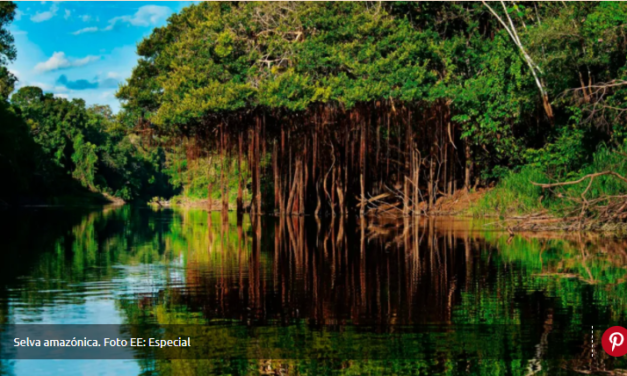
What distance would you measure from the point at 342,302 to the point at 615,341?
2667mm

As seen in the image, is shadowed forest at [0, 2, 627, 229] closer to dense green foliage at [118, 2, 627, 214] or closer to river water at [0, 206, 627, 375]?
dense green foliage at [118, 2, 627, 214]

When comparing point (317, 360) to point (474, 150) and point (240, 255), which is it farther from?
point (474, 150)

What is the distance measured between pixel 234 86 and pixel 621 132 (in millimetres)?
12574

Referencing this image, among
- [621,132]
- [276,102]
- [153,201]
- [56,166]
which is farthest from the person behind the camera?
[153,201]

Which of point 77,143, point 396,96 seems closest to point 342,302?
point 396,96

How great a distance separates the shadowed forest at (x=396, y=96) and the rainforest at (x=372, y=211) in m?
0.09

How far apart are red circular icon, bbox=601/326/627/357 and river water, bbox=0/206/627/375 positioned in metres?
0.08

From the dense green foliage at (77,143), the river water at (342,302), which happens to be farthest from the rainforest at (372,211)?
the dense green foliage at (77,143)

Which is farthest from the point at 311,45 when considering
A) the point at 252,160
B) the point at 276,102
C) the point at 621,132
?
the point at 621,132

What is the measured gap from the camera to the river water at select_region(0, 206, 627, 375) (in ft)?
17.5

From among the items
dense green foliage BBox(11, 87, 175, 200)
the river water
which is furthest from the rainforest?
dense green foliage BBox(11, 87, 175, 200)

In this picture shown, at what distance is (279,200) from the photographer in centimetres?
2828

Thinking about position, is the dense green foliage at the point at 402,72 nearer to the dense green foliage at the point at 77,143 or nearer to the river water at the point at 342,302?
the river water at the point at 342,302

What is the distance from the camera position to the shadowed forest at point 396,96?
19.1 m
